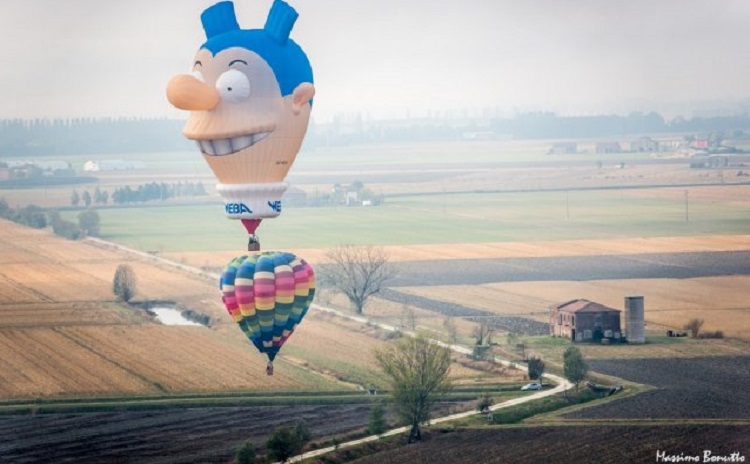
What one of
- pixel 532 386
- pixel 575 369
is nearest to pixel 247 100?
pixel 532 386

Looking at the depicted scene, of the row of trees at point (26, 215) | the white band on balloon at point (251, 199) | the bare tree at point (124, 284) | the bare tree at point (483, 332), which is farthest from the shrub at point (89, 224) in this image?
the white band on balloon at point (251, 199)

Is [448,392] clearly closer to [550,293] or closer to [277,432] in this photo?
[277,432]

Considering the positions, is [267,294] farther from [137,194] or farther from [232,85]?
[137,194]

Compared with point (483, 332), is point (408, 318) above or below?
above

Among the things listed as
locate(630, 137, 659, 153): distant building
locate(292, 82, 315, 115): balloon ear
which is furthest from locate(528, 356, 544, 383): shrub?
locate(630, 137, 659, 153): distant building

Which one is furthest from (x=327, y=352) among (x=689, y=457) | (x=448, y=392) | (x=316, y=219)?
(x=316, y=219)
